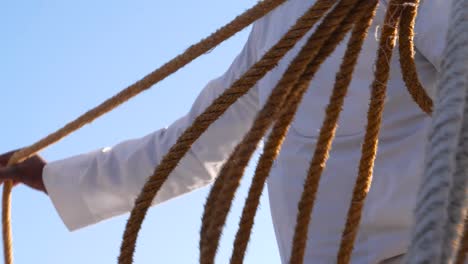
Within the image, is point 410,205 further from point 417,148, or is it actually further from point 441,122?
point 441,122

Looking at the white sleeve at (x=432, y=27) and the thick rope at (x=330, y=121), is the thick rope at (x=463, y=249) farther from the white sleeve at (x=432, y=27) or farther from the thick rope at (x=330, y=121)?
the white sleeve at (x=432, y=27)

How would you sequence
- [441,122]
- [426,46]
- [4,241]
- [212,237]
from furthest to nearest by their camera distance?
1. [4,241]
2. [426,46]
3. [212,237]
4. [441,122]

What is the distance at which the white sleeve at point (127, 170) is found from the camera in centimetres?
142

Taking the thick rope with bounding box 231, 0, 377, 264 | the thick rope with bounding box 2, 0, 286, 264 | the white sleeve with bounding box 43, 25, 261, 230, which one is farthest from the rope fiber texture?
the white sleeve with bounding box 43, 25, 261, 230

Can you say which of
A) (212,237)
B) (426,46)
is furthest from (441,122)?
(426,46)

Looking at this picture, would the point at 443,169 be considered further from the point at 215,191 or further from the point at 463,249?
the point at 215,191

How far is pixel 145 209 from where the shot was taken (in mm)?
692

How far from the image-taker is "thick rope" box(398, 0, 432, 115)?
28.0 inches

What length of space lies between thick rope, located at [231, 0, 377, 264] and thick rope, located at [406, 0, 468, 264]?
0.77 ft

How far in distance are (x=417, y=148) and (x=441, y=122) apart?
55cm

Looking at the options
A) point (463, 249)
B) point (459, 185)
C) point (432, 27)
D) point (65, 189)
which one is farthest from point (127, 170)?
point (459, 185)

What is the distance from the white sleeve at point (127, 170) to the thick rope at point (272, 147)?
2.41 feet

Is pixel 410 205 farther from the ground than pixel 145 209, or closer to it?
closer to it

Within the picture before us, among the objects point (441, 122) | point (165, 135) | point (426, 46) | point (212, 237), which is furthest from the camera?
point (165, 135)
